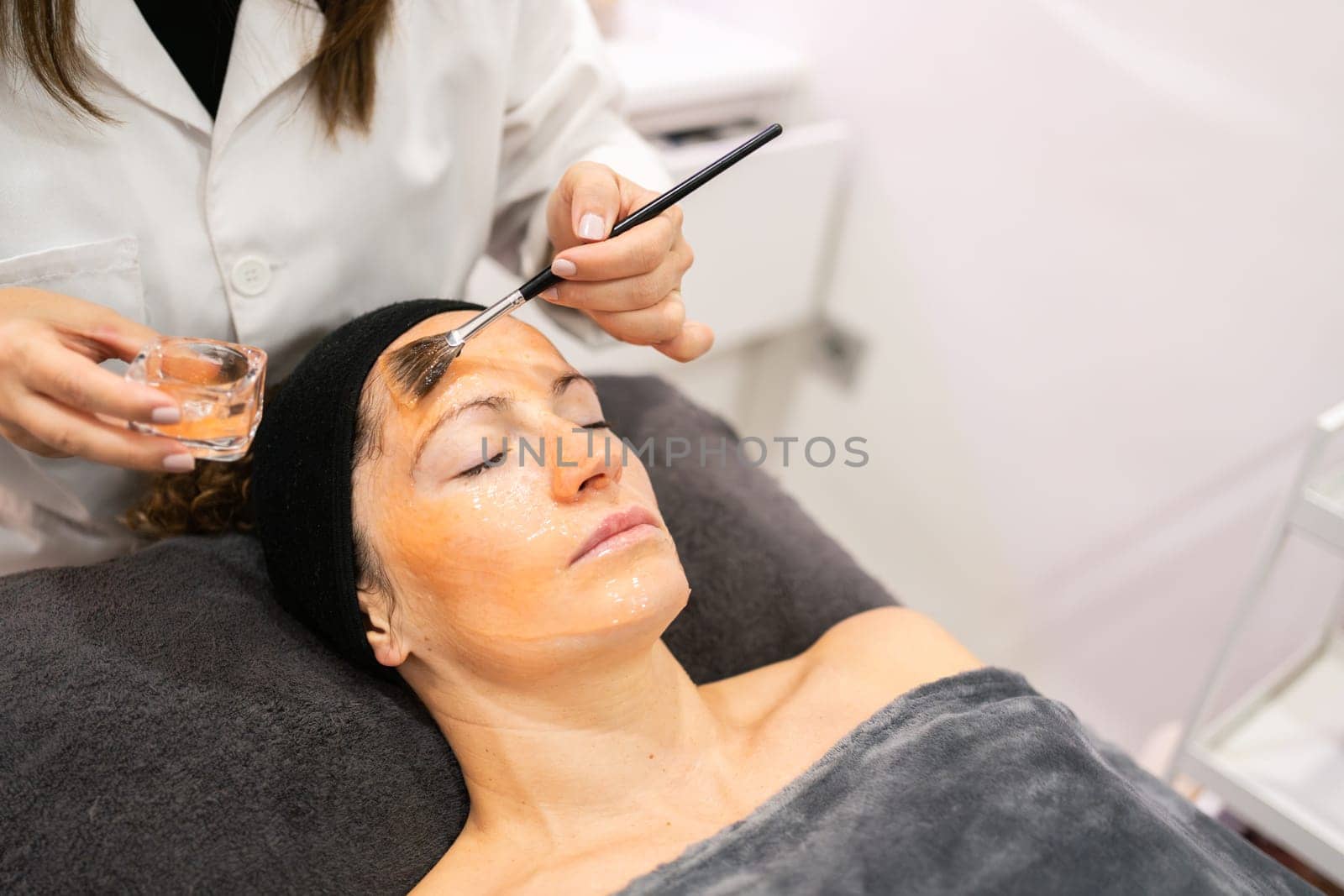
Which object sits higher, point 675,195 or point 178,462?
point 675,195

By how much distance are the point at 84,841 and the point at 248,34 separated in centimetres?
76

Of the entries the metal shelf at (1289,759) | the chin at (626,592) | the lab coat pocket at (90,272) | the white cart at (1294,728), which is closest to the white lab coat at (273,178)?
the lab coat pocket at (90,272)

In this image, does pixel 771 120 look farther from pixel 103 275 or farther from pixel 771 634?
pixel 103 275

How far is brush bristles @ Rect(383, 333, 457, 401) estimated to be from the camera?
3.21 ft

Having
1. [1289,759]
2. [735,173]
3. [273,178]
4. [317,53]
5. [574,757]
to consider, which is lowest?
[1289,759]

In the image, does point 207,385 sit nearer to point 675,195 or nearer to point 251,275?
Result: point 251,275

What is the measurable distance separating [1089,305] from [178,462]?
4.56 ft

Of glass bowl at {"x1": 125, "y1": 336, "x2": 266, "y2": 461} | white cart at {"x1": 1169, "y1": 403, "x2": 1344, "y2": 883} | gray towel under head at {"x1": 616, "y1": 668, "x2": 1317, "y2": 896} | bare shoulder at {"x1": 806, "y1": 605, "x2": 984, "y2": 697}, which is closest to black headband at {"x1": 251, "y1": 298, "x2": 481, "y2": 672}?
glass bowl at {"x1": 125, "y1": 336, "x2": 266, "y2": 461}

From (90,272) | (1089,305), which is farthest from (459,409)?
(1089,305)

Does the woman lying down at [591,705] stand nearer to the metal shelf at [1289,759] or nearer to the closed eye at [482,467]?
the closed eye at [482,467]

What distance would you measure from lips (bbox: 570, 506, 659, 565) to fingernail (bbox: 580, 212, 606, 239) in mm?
255

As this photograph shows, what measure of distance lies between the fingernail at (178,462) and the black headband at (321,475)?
21cm

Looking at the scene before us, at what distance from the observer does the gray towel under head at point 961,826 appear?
35.3 inches

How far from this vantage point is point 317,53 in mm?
1062
